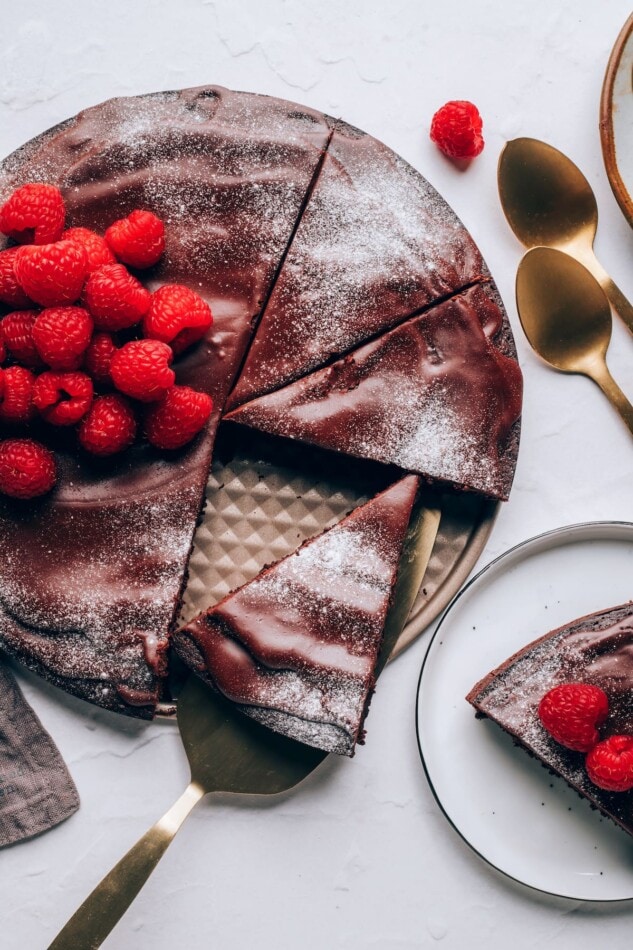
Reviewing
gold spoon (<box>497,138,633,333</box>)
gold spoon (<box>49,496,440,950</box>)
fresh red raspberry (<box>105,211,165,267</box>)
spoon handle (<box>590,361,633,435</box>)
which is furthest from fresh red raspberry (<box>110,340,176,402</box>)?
spoon handle (<box>590,361,633,435</box>)

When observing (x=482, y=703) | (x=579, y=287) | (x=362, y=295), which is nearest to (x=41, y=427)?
(x=362, y=295)

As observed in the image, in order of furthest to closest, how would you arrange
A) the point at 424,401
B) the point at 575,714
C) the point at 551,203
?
the point at 551,203, the point at 424,401, the point at 575,714

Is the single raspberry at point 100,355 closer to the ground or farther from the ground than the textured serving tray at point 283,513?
farther from the ground

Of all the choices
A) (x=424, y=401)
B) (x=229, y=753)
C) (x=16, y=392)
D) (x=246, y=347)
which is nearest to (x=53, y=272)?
(x=16, y=392)

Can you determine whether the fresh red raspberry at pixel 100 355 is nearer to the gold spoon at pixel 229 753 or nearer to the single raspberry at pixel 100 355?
the single raspberry at pixel 100 355

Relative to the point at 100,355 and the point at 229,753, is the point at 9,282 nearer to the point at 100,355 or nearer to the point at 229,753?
the point at 100,355

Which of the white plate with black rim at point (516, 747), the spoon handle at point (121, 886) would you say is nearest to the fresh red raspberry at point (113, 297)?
the white plate with black rim at point (516, 747)
